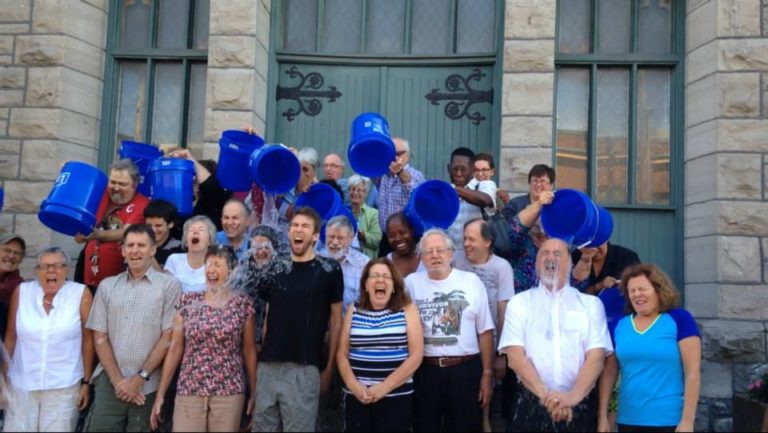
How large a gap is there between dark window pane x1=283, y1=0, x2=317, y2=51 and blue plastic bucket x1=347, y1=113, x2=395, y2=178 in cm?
261

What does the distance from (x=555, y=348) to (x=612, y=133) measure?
373 cm

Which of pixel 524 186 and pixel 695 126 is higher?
pixel 695 126

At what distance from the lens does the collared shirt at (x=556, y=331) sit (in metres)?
5.02

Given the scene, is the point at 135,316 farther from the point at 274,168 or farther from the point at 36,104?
the point at 36,104

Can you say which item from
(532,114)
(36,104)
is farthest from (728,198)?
(36,104)

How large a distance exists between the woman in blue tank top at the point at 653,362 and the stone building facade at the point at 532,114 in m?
2.26

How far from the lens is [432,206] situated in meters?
6.24

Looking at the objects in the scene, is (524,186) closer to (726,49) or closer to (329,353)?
(726,49)

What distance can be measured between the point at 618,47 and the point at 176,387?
17.5 feet

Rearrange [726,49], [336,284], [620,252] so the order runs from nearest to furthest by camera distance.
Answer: [336,284] → [620,252] → [726,49]

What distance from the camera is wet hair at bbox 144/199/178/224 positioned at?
5883 mm

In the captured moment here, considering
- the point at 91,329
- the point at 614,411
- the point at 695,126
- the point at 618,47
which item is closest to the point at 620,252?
the point at 614,411

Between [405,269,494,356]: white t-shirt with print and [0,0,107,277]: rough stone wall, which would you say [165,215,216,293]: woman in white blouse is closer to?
[405,269,494,356]: white t-shirt with print

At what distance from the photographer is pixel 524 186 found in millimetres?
7738
